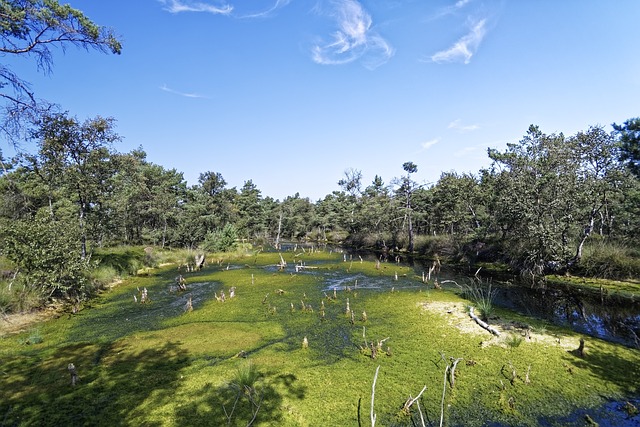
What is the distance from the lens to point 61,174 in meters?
21.7

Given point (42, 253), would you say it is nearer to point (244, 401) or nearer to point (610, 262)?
point (244, 401)

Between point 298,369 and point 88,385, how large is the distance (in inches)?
213

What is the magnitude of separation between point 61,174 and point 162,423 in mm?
21590

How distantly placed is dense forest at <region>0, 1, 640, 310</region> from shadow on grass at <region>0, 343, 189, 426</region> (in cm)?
636

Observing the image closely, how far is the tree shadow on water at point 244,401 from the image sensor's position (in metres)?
6.88

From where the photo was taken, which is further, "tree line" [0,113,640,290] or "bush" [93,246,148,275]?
"bush" [93,246,148,275]

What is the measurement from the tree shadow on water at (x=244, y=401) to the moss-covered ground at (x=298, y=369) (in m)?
0.03

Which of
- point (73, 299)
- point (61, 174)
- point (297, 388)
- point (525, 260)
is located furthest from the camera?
point (525, 260)

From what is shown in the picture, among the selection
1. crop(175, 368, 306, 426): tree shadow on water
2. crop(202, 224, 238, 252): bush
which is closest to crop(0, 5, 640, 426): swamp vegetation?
crop(175, 368, 306, 426): tree shadow on water

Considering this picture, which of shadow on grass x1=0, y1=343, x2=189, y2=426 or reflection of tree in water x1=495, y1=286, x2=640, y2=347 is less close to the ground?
reflection of tree in water x1=495, y1=286, x2=640, y2=347

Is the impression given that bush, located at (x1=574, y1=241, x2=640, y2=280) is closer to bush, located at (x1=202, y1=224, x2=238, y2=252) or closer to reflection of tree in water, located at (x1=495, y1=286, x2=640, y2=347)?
reflection of tree in water, located at (x1=495, y1=286, x2=640, y2=347)

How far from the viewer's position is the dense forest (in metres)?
15.1

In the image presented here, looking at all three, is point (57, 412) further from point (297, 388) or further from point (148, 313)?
point (148, 313)

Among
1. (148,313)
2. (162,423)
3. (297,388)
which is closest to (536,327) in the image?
(297,388)
